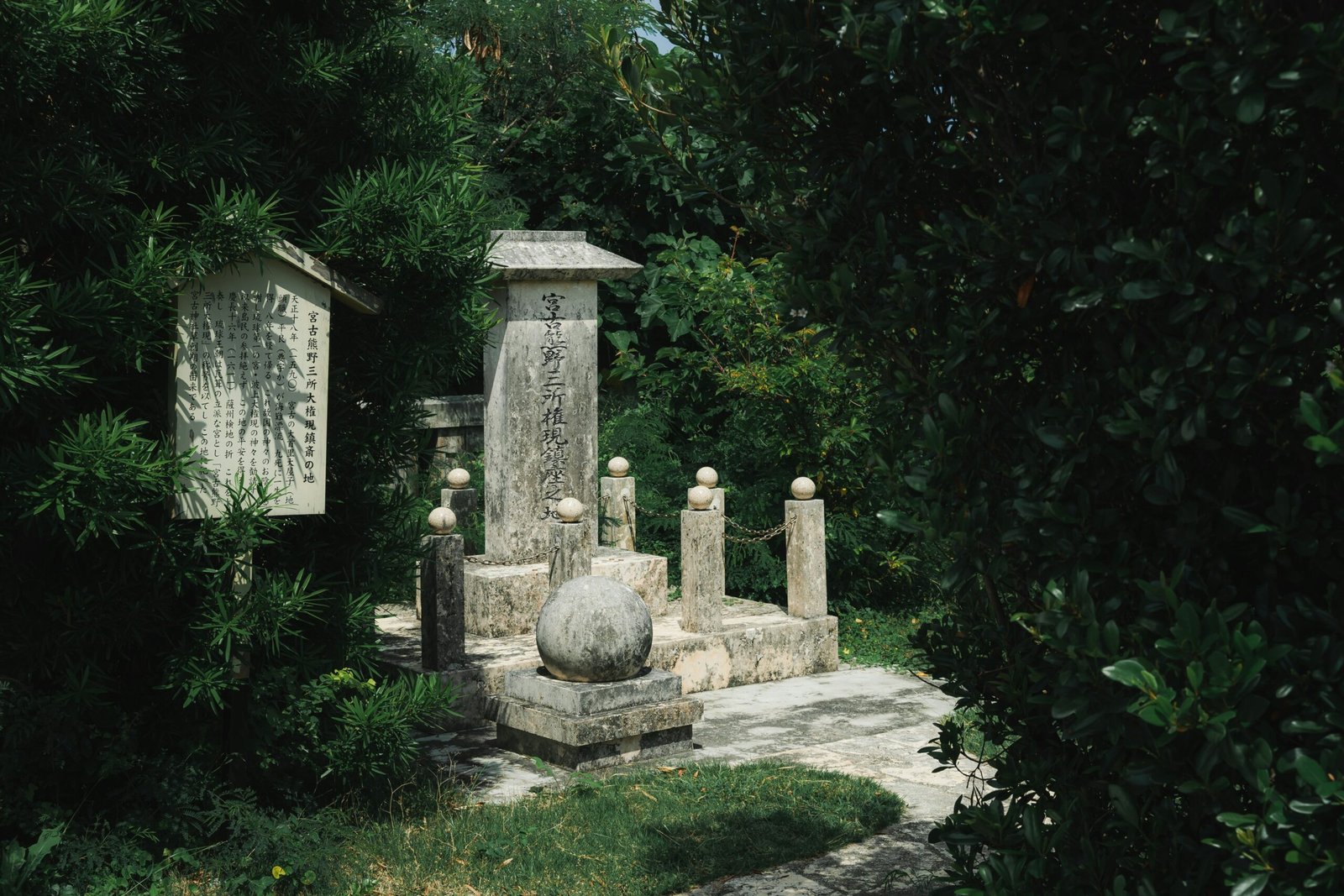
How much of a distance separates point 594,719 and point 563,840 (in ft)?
4.46

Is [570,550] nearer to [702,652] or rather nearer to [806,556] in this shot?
[702,652]

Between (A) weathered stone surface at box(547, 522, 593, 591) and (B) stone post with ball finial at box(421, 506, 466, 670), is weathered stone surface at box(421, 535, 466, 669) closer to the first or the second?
(B) stone post with ball finial at box(421, 506, 466, 670)

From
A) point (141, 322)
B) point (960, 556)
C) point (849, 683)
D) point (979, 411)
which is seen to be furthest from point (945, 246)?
point (849, 683)

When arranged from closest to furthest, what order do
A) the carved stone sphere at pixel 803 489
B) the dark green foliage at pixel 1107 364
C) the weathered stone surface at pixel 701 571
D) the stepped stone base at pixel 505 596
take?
the dark green foliage at pixel 1107 364, the weathered stone surface at pixel 701 571, the stepped stone base at pixel 505 596, the carved stone sphere at pixel 803 489

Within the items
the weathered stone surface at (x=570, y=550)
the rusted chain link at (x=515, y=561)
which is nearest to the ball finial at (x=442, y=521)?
the weathered stone surface at (x=570, y=550)

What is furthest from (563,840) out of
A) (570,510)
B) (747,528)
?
(747,528)

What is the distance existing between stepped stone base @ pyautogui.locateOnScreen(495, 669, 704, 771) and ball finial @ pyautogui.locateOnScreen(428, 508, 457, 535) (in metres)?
1.28

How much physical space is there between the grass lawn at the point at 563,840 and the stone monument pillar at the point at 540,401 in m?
3.46

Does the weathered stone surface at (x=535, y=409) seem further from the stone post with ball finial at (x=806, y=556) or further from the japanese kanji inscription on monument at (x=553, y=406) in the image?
the stone post with ball finial at (x=806, y=556)

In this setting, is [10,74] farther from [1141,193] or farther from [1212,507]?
[1212,507]

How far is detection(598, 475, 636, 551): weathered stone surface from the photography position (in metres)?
11.0

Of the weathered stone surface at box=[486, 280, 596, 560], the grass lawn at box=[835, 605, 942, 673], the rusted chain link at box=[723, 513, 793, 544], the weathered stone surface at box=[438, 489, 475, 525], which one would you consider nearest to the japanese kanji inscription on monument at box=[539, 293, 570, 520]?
the weathered stone surface at box=[486, 280, 596, 560]

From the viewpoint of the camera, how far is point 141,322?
5.02m

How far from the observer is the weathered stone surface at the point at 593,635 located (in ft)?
23.6
